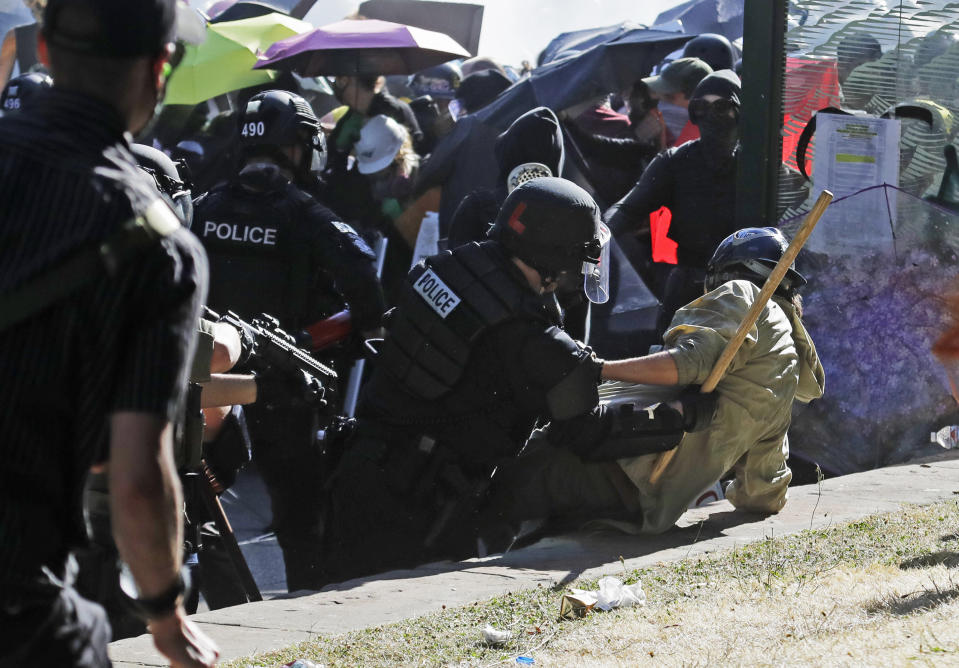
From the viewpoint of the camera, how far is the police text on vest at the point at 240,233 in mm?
5234

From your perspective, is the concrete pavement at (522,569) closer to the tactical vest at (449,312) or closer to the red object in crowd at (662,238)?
the tactical vest at (449,312)

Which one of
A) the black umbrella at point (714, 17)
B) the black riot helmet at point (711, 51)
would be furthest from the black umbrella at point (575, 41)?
the black riot helmet at point (711, 51)

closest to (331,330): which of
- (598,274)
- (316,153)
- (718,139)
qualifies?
(316,153)

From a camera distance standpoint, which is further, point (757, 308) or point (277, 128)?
point (277, 128)

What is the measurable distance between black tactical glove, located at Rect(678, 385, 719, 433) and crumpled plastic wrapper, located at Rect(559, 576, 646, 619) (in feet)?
3.17

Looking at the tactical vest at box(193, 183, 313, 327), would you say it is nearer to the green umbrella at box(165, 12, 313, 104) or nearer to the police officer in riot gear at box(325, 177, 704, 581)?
the police officer in riot gear at box(325, 177, 704, 581)

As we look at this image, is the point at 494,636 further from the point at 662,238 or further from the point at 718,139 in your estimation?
the point at 718,139

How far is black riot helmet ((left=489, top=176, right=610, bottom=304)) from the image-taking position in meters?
4.47

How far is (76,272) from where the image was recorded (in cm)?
155

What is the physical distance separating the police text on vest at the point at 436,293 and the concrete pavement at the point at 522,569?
893 millimetres

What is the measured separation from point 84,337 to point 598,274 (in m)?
3.39

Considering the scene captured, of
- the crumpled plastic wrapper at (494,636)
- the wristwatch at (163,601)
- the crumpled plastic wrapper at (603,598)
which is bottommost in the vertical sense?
the crumpled plastic wrapper at (603,598)

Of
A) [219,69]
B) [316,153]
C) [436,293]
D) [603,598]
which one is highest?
[316,153]

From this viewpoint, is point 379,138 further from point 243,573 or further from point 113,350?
point 113,350
